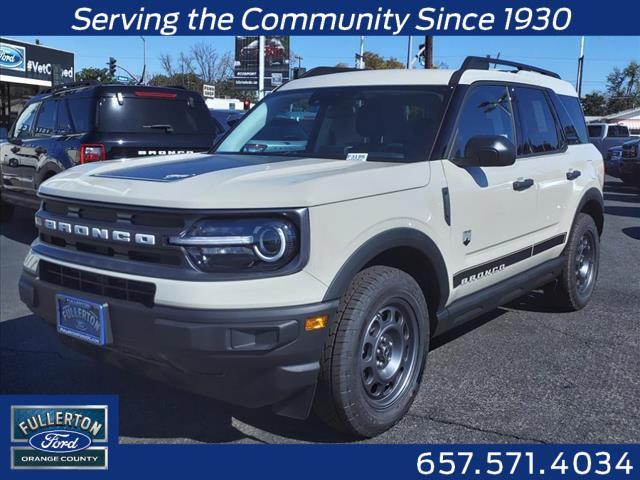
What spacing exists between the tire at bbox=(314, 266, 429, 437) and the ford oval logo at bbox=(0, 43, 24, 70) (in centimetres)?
3050

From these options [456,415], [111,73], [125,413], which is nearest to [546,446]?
[456,415]

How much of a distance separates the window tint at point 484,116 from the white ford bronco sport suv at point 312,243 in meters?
0.02

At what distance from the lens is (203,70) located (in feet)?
187

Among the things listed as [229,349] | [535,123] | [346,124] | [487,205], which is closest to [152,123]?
[346,124]

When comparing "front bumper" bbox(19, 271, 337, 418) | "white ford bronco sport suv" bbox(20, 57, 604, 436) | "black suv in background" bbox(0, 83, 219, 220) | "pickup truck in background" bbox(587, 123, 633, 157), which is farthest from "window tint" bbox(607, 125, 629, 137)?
"front bumper" bbox(19, 271, 337, 418)

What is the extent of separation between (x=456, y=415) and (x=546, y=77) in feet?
10.3

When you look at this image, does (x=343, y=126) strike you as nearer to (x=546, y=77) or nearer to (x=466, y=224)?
(x=466, y=224)

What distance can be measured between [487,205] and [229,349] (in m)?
2.04

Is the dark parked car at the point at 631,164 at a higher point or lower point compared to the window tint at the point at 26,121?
lower

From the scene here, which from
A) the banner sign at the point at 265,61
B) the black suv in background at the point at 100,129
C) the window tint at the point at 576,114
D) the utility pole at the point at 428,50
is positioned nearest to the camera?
the window tint at the point at 576,114

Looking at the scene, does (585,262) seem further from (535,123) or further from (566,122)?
(535,123)

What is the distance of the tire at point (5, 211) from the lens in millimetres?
9923

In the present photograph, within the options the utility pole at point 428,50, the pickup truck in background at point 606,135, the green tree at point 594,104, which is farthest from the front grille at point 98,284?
the green tree at point 594,104

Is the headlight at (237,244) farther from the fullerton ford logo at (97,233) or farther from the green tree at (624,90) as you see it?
the green tree at (624,90)
